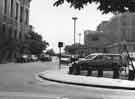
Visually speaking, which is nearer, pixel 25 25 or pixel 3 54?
pixel 3 54

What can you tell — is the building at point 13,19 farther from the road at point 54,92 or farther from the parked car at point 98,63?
the road at point 54,92

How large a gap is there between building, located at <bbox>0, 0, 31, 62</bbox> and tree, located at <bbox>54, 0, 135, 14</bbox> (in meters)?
35.4

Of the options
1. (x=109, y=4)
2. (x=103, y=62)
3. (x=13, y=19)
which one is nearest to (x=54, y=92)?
(x=109, y=4)

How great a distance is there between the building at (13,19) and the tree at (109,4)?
116 ft

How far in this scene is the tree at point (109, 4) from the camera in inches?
323

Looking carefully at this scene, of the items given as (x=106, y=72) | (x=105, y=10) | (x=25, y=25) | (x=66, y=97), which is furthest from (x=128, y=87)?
(x=25, y=25)

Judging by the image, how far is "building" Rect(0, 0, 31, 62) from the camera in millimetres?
44625

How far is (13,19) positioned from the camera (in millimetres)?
51250

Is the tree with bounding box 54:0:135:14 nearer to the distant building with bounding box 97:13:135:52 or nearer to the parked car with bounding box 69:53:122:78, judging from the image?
the parked car with bounding box 69:53:122:78

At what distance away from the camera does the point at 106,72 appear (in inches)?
929

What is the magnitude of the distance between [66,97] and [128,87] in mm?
4879

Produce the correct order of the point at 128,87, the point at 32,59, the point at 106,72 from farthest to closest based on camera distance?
the point at 32,59 < the point at 106,72 < the point at 128,87

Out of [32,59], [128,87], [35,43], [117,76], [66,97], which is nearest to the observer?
[66,97]

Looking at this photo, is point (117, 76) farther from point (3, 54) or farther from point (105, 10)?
point (3, 54)
